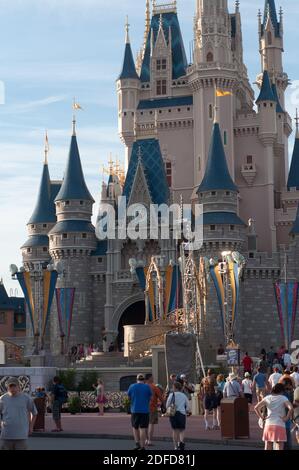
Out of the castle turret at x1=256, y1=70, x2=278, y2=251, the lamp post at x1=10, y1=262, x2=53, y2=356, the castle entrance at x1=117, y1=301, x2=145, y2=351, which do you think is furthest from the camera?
the castle turret at x1=256, y1=70, x2=278, y2=251

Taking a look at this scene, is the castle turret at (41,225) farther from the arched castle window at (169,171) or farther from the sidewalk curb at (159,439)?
the sidewalk curb at (159,439)

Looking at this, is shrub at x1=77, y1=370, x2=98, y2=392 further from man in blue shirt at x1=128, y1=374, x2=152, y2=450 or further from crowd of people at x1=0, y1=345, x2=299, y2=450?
man in blue shirt at x1=128, y1=374, x2=152, y2=450

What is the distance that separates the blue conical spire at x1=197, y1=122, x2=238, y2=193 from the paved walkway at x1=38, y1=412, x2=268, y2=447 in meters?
30.1

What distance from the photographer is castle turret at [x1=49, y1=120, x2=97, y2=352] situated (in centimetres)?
6144

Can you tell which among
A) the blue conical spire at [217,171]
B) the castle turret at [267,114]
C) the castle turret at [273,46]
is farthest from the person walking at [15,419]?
the castle turret at [273,46]

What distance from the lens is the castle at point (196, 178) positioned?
59.0 metres

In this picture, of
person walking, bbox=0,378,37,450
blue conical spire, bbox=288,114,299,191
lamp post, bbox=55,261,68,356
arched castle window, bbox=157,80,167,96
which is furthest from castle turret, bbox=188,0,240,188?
person walking, bbox=0,378,37,450

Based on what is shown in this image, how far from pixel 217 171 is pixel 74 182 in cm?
931

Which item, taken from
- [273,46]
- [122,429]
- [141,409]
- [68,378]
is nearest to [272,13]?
[273,46]

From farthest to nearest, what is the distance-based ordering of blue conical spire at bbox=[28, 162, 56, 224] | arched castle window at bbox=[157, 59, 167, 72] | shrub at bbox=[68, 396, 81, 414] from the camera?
arched castle window at bbox=[157, 59, 167, 72] < blue conical spire at bbox=[28, 162, 56, 224] < shrub at bbox=[68, 396, 81, 414]

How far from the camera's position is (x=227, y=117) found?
65.2 metres

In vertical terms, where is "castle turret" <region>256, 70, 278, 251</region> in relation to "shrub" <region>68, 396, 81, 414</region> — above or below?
above
